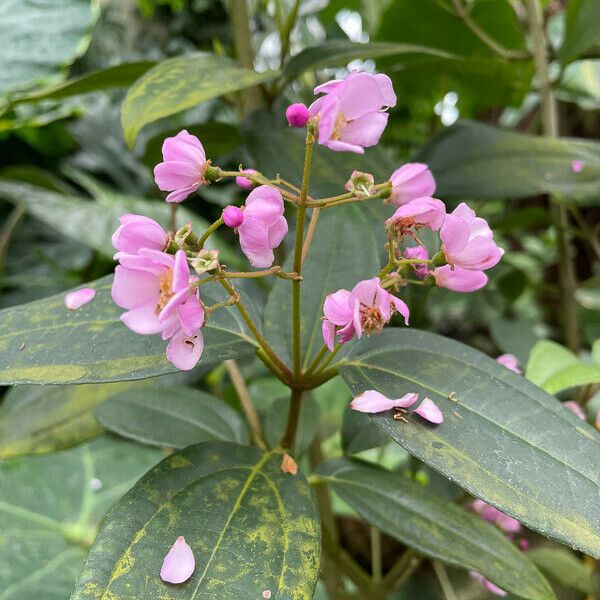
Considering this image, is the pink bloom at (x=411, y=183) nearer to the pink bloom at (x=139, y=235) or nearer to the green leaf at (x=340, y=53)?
the pink bloom at (x=139, y=235)

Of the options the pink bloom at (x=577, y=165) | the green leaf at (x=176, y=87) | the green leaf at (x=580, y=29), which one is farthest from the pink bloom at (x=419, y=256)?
the green leaf at (x=580, y=29)

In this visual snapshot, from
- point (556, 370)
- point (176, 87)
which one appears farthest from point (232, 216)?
point (556, 370)

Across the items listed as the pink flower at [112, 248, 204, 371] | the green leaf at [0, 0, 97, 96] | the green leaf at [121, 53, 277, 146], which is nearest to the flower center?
the pink flower at [112, 248, 204, 371]

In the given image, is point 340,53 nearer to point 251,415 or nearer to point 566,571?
point 251,415

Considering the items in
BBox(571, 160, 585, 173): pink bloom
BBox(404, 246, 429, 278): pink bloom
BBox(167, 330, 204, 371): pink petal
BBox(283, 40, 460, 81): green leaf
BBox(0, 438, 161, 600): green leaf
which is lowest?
BBox(0, 438, 161, 600): green leaf

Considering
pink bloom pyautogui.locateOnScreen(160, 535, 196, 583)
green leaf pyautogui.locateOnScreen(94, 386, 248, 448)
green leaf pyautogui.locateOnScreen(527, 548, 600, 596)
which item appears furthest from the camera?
green leaf pyautogui.locateOnScreen(527, 548, 600, 596)

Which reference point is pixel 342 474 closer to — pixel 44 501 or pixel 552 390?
pixel 552 390

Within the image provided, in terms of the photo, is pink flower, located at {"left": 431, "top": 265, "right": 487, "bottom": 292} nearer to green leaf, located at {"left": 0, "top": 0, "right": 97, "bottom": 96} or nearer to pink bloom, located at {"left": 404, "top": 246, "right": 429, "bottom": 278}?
pink bloom, located at {"left": 404, "top": 246, "right": 429, "bottom": 278}
